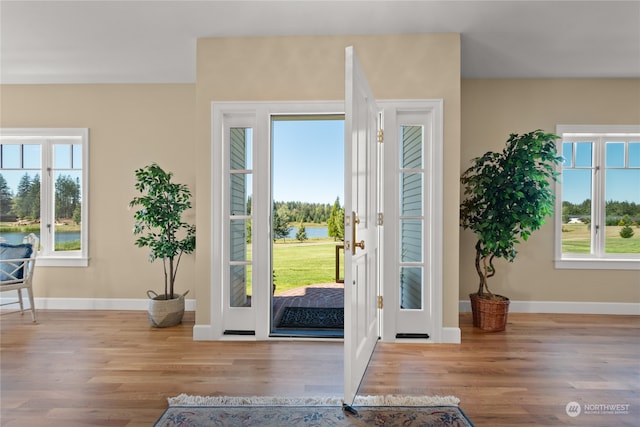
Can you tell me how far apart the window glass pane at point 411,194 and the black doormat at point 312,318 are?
1.37 meters

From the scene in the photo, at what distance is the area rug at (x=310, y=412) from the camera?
6.29 feet

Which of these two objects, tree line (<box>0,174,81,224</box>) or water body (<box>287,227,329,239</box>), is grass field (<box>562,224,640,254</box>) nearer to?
water body (<box>287,227,329,239</box>)

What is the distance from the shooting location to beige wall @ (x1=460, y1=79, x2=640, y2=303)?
3.97m

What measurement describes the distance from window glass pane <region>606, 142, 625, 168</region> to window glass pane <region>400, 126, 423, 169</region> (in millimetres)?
2644

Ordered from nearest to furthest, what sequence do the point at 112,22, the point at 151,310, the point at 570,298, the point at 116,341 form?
the point at 112,22
the point at 116,341
the point at 151,310
the point at 570,298

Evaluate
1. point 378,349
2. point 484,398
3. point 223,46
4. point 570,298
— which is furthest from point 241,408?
point 570,298

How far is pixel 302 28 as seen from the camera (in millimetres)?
2998

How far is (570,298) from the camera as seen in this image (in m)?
3.98

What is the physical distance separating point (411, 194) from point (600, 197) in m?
2.62

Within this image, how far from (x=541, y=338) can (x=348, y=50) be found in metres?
3.07

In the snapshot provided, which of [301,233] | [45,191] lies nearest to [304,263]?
[301,233]

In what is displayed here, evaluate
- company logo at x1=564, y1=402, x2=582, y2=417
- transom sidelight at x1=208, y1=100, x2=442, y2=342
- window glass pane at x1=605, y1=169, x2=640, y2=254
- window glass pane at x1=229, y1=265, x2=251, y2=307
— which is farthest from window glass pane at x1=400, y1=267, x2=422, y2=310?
window glass pane at x1=605, y1=169, x2=640, y2=254

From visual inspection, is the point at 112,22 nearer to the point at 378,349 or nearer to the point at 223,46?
the point at 223,46

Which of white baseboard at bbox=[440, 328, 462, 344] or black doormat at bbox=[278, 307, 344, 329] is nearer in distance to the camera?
white baseboard at bbox=[440, 328, 462, 344]
